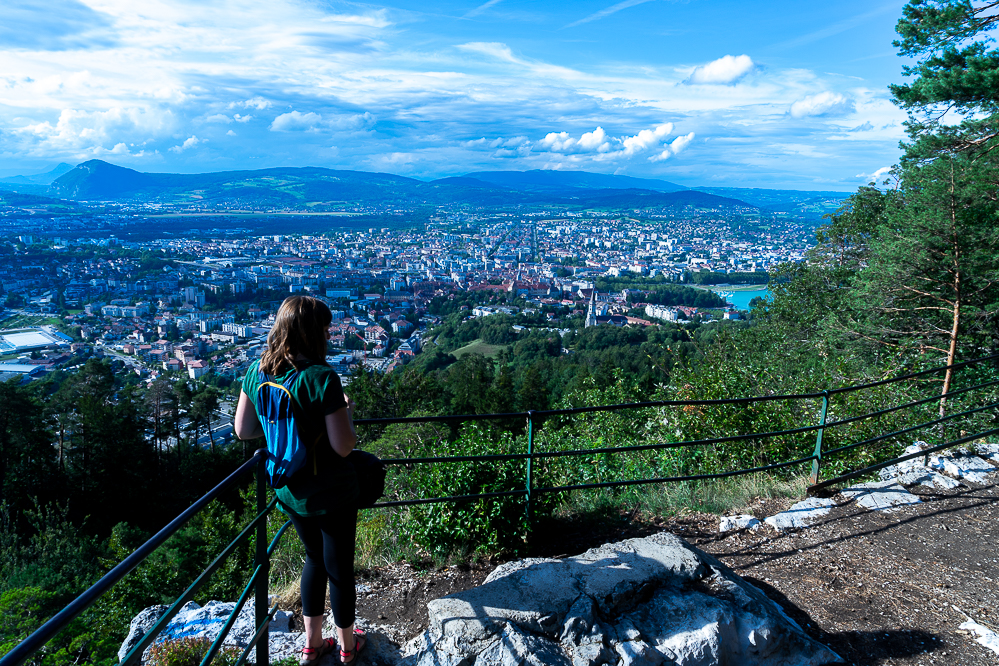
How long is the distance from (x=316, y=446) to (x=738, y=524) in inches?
135

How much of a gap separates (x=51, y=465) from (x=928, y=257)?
25.9 m

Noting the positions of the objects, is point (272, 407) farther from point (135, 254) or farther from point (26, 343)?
point (135, 254)

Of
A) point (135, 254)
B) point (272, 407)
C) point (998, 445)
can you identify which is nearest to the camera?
point (272, 407)

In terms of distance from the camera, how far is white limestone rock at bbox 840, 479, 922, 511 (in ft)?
15.5

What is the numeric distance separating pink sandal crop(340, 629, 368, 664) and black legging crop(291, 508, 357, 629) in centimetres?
14

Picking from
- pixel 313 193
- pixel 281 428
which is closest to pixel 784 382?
pixel 281 428

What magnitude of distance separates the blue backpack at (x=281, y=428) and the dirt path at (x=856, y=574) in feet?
4.45

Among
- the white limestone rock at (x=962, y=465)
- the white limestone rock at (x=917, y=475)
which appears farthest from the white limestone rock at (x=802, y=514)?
the white limestone rock at (x=962, y=465)

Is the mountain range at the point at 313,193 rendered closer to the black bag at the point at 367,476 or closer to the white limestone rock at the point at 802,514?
the white limestone rock at the point at 802,514

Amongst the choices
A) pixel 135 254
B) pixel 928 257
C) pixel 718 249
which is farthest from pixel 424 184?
pixel 928 257

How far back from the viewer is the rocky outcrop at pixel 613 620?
2.59 metres

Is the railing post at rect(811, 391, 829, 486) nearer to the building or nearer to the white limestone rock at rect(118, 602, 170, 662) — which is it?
the white limestone rock at rect(118, 602, 170, 662)

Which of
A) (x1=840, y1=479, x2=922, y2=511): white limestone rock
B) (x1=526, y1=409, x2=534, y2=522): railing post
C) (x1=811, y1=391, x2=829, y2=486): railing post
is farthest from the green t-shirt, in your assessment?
(x1=840, y1=479, x2=922, y2=511): white limestone rock

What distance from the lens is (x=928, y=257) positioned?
7449mm
